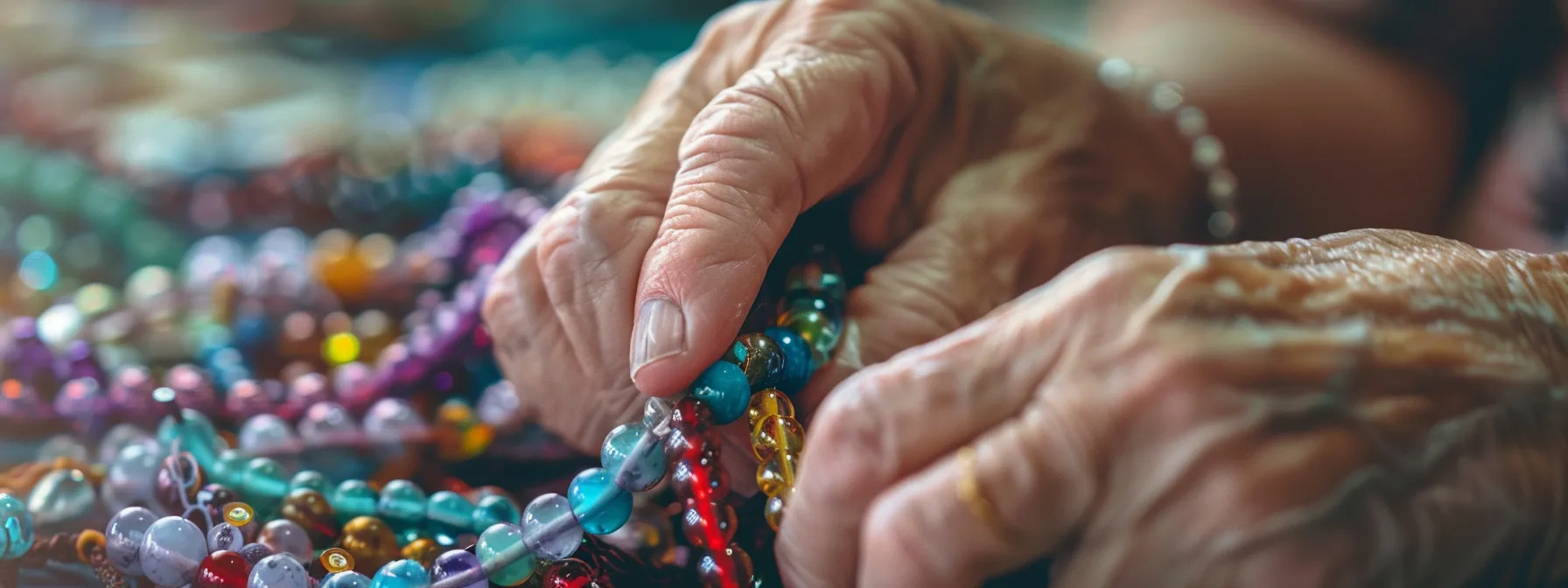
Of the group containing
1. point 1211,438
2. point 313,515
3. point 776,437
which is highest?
point 1211,438

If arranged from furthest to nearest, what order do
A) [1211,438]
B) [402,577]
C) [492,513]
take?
1. [492,513]
2. [402,577]
3. [1211,438]

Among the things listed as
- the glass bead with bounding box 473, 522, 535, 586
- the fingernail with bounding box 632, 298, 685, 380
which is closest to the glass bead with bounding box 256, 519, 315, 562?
the glass bead with bounding box 473, 522, 535, 586

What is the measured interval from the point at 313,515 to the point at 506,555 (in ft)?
0.60

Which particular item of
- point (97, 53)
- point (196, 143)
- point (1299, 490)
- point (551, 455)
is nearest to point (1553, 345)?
point (1299, 490)

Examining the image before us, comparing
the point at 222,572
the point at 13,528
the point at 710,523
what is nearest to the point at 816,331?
the point at 710,523

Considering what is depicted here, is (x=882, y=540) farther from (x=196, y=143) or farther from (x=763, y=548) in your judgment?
(x=196, y=143)

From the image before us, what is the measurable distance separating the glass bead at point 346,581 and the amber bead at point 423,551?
0.18 ft

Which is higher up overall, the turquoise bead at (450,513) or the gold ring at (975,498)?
the gold ring at (975,498)

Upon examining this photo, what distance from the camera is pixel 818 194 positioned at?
0.71m

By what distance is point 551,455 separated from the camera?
81 cm

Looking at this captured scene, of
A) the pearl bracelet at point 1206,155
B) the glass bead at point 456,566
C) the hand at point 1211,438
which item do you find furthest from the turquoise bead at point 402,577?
the pearl bracelet at point 1206,155

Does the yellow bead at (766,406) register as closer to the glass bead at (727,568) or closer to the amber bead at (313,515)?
the glass bead at (727,568)

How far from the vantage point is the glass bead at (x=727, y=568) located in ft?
1.86

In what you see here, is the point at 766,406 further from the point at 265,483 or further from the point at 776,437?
the point at 265,483
